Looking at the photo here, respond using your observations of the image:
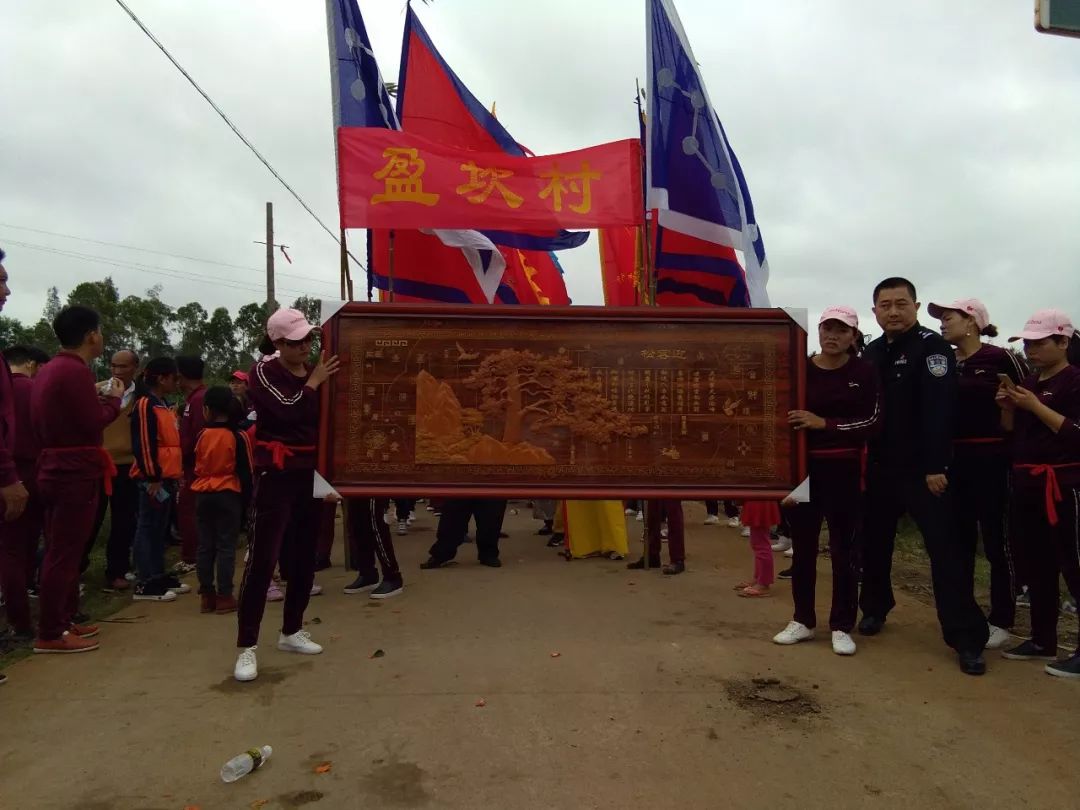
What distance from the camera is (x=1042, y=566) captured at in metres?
3.69

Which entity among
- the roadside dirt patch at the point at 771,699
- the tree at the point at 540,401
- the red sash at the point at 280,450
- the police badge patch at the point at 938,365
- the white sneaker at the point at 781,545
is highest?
the police badge patch at the point at 938,365

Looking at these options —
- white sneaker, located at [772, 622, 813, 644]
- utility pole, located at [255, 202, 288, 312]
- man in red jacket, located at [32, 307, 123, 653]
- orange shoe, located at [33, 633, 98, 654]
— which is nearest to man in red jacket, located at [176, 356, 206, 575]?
man in red jacket, located at [32, 307, 123, 653]

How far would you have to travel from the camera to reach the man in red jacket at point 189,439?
5078 millimetres

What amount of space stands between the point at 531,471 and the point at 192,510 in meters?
3.64

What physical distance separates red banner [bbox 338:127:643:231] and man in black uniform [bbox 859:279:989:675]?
7.98ft

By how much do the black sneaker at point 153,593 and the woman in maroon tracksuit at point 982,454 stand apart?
5116mm

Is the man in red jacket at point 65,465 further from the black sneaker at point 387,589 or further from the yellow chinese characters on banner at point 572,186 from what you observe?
the yellow chinese characters on banner at point 572,186

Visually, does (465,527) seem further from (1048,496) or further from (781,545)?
(1048,496)

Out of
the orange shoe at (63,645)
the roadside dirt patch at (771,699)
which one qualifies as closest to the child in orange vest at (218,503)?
the orange shoe at (63,645)

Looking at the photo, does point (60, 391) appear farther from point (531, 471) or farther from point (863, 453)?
point (863, 453)

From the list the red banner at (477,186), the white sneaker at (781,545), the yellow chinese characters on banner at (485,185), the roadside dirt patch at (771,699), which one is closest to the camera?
the roadside dirt patch at (771,699)

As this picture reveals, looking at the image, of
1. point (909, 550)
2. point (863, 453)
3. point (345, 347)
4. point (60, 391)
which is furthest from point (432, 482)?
point (909, 550)

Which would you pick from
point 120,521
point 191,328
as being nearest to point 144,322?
point 191,328

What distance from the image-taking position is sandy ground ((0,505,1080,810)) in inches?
94.5
